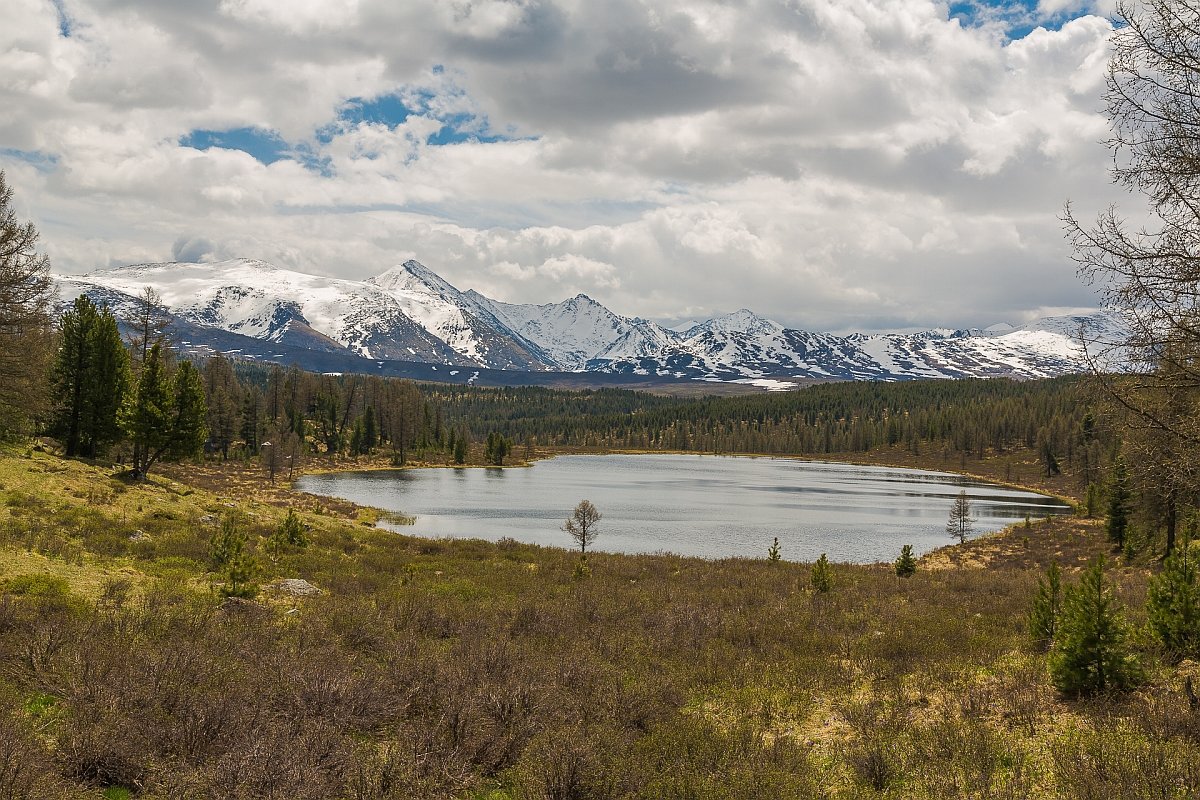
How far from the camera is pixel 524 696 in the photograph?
10.6 meters

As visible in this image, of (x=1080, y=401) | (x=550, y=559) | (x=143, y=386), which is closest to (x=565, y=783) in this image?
(x=1080, y=401)

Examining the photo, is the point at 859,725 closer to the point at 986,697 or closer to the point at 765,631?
the point at 986,697

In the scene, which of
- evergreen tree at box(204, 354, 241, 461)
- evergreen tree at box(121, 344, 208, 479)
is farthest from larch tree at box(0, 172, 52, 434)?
evergreen tree at box(204, 354, 241, 461)

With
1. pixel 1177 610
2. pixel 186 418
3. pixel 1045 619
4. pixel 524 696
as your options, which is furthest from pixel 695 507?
Result: pixel 524 696

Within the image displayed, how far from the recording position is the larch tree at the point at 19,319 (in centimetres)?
3102

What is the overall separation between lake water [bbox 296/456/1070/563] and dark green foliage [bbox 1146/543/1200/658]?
32.7 m

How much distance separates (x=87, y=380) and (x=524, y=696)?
50306 mm

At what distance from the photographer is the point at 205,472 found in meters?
77.0

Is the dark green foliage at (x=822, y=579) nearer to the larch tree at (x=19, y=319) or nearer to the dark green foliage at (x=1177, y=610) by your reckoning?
the dark green foliage at (x=1177, y=610)

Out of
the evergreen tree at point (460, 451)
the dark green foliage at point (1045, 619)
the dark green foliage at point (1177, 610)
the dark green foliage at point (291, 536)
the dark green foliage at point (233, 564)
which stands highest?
the dark green foliage at point (1177, 610)

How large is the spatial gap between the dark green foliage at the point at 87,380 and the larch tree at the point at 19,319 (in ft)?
16.6

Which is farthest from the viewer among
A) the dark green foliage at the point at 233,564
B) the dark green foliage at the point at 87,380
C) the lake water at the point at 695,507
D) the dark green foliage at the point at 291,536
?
the lake water at the point at 695,507

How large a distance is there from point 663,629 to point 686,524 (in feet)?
156

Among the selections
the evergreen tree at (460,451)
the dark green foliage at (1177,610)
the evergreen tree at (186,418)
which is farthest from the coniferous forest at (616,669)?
the evergreen tree at (460,451)
